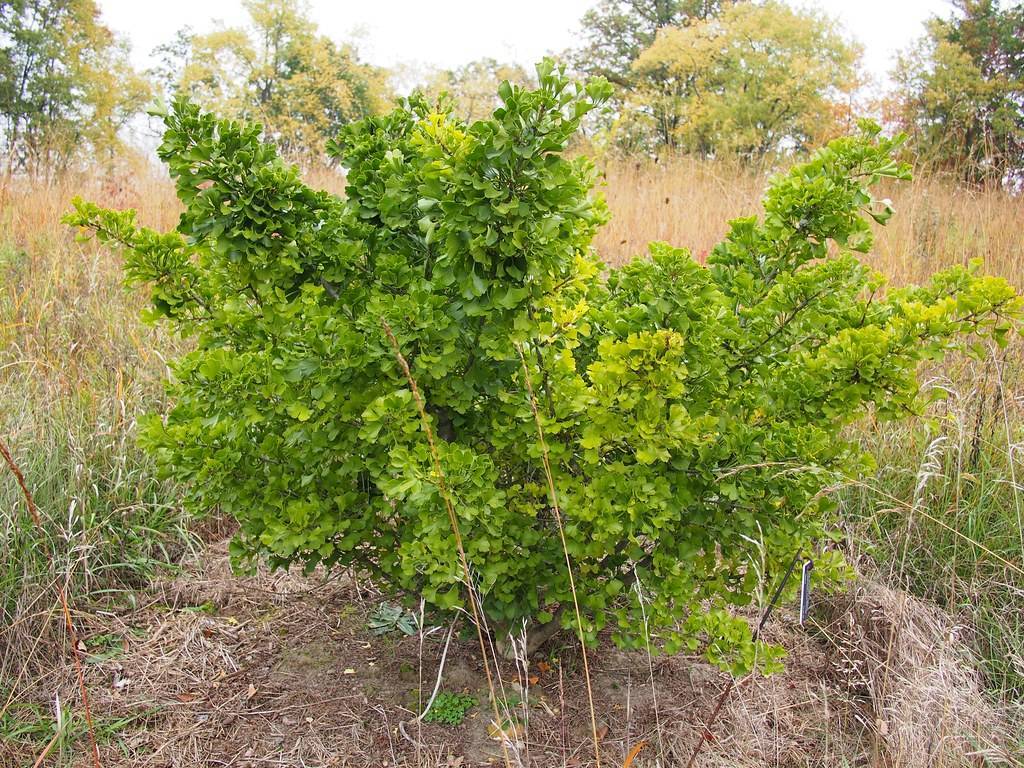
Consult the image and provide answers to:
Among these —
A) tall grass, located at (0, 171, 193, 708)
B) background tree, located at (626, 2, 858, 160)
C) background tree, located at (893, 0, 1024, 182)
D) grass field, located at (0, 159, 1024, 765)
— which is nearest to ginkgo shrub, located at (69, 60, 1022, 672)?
grass field, located at (0, 159, 1024, 765)

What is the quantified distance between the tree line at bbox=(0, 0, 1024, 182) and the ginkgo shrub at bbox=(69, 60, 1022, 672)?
10396 mm

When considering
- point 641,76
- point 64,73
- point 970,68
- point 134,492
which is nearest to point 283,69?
point 64,73

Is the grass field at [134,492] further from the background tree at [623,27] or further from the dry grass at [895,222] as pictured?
the background tree at [623,27]

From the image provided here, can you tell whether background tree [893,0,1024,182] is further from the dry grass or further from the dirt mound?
the dirt mound

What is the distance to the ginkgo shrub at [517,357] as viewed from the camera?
1.60 meters

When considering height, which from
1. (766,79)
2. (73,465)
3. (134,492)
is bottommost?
(134,492)

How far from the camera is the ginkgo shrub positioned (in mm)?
1602

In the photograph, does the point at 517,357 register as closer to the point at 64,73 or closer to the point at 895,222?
the point at 895,222

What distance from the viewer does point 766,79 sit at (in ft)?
57.8

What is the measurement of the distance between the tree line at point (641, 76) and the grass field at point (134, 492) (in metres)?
9.04

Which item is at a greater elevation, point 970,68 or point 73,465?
point 970,68

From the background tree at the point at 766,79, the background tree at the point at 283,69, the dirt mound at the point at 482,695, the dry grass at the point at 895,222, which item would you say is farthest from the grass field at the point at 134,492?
the background tree at the point at 283,69

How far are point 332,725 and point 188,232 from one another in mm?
1467

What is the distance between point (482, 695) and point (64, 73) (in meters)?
21.4
